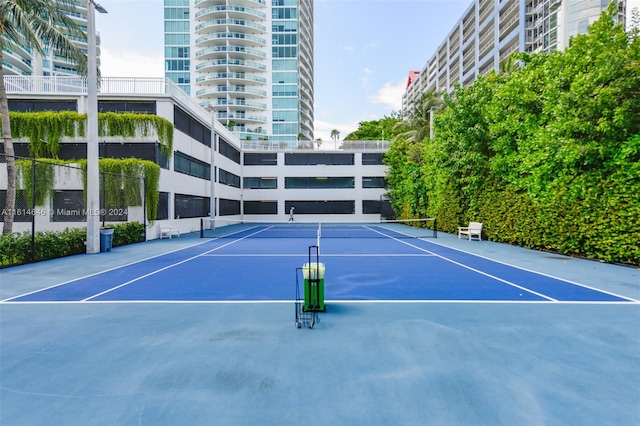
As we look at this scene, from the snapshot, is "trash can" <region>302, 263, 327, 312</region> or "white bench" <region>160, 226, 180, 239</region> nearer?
"trash can" <region>302, 263, 327, 312</region>

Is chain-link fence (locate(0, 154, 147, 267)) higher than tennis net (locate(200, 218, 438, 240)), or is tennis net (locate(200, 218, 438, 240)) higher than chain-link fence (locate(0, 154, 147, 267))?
chain-link fence (locate(0, 154, 147, 267))

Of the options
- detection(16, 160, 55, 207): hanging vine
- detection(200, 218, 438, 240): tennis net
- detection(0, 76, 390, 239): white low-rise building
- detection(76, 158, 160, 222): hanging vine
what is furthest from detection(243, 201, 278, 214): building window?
detection(16, 160, 55, 207): hanging vine

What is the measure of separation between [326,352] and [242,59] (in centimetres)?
7288

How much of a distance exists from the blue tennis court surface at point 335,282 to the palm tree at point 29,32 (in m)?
7.55

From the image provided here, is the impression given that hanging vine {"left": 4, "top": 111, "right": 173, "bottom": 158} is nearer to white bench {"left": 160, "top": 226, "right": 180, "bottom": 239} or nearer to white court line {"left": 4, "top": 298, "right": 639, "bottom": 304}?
white bench {"left": 160, "top": 226, "right": 180, "bottom": 239}

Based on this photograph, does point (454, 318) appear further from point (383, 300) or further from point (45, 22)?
point (45, 22)

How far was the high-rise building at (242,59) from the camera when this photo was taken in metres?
66.1

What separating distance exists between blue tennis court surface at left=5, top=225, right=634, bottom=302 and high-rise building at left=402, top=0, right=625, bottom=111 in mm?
27165

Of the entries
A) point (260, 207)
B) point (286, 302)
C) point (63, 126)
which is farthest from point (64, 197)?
point (260, 207)

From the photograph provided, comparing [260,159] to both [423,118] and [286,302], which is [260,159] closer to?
[423,118]

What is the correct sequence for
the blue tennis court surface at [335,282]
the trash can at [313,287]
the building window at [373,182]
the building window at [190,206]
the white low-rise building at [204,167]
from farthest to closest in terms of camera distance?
1. the building window at [373,182]
2. the building window at [190,206]
3. the white low-rise building at [204,167]
4. the blue tennis court surface at [335,282]
5. the trash can at [313,287]

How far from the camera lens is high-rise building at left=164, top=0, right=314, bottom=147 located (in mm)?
66125

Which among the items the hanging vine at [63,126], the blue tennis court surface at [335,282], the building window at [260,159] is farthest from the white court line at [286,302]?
the building window at [260,159]

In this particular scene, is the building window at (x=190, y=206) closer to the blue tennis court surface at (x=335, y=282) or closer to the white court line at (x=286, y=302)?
the blue tennis court surface at (x=335, y=282)
